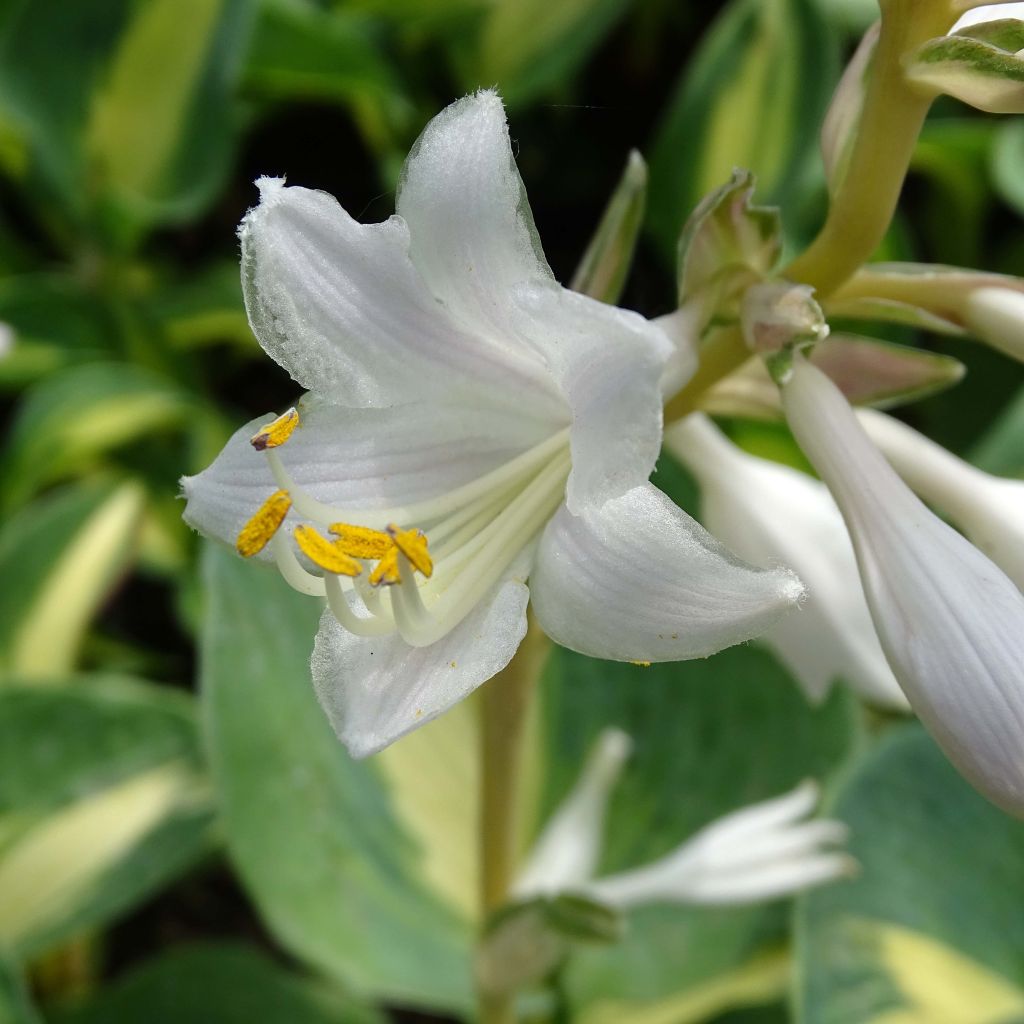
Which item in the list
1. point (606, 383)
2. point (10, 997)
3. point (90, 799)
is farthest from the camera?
point (90, 799)

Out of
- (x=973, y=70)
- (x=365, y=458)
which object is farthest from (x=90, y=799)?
(x=973, y=70)

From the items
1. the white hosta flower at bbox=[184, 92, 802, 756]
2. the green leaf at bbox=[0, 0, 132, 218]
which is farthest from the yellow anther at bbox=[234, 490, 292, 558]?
the green leaf at bbox=[0, 0, 132, 218]

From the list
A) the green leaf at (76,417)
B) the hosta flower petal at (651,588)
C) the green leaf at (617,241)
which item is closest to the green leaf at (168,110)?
the green leaf at (76,417)

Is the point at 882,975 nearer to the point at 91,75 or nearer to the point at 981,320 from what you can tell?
the point at 981,320

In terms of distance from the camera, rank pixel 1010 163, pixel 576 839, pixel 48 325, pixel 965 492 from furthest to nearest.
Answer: pixel 48 325 → pixel 1010 163 → pixel 576 839 → pixel 965 492

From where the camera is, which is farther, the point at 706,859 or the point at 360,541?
the point at 706,859

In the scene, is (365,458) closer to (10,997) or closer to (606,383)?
(606,383)

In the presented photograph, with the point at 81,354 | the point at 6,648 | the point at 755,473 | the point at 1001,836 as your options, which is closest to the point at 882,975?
the point at 1001,836
